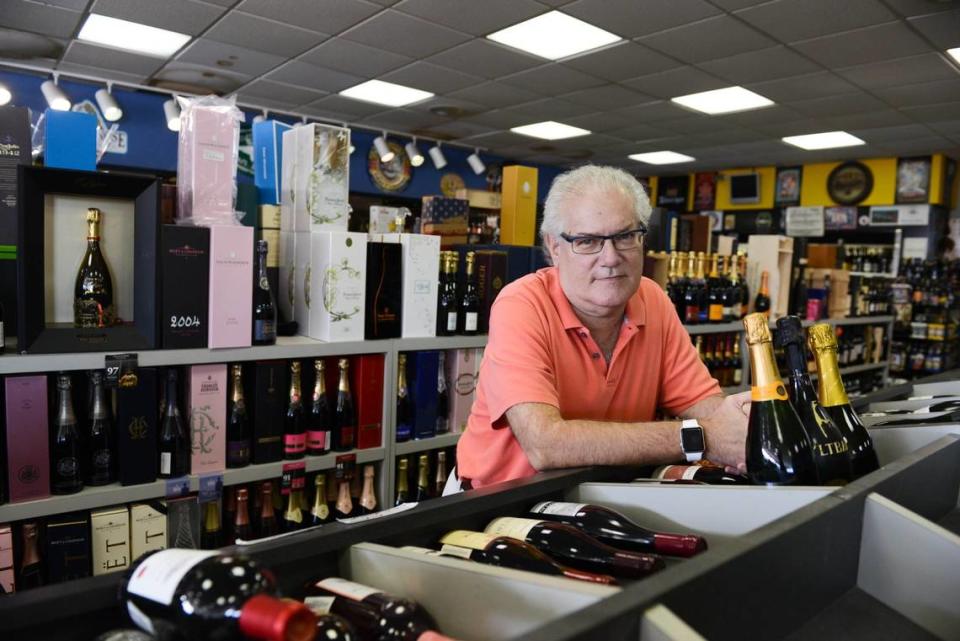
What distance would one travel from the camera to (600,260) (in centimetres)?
164

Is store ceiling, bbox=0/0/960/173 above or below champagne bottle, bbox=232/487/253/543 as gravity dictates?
above

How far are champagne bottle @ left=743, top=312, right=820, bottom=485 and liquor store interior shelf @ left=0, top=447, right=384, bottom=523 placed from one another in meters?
1.64

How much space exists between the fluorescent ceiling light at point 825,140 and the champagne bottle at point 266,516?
289 inches

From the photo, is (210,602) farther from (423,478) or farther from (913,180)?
(913,180)

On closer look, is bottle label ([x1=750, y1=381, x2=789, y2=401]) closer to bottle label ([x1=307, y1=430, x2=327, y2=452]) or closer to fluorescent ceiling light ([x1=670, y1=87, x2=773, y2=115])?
bottle label ([x1=307, y1=430, x2=327, y2=452])

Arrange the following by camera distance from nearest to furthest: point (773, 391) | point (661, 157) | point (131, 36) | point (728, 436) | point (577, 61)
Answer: point (773, 391) < point (728, 436) < point (131, 36) < point (577, 61) < point (661, 157)

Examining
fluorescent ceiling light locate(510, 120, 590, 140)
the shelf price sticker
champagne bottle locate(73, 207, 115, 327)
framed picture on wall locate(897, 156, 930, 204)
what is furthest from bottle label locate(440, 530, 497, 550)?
framed picture on wall locate(897, 156, 930, 204)

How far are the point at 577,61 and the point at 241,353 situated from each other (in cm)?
414

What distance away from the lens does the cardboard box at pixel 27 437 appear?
179cm

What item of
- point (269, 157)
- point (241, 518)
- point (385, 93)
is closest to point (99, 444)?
point (241, 518)

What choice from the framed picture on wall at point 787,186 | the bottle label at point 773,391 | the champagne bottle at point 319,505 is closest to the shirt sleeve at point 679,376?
the bottle label at point 773,391

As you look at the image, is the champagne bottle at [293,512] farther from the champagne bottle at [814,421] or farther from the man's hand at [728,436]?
the champagne bottle at [814,421]

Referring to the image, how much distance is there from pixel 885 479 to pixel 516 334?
85cm

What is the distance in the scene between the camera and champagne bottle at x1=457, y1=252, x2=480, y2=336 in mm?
2779
